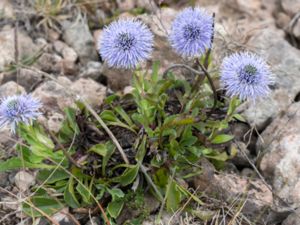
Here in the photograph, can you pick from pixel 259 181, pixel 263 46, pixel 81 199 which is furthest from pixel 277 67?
pixel 81 199

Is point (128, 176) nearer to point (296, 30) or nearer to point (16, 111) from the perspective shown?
point (16, 111)

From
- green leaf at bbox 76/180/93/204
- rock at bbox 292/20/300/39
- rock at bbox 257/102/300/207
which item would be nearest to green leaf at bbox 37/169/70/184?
green leaf at bbox 76/180/93/204

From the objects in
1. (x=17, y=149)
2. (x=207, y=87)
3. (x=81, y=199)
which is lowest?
(x=81, y=199)

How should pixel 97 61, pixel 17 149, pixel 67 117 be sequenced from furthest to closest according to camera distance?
1. pixel 97 61
2. pixel 67 117
3. pixel 17 149

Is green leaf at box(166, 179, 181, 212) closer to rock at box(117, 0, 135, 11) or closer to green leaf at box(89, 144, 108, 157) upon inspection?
green leaf at box(89, 144, 108, 157)

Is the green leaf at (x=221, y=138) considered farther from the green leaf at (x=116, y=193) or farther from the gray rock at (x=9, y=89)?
the gray rock at (x=9, y=89)

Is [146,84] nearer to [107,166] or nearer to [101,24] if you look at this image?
[107,166]

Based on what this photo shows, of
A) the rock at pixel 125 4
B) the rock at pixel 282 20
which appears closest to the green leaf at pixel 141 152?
the rock at pixel 125 4
